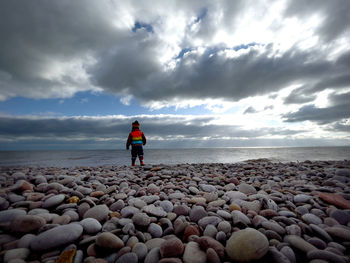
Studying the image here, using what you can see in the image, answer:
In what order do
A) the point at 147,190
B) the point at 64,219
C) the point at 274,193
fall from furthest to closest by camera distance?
the point at 147,190
the point at 274,193
the point at 64,219

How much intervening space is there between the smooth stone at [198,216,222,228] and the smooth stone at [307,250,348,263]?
0.87 m

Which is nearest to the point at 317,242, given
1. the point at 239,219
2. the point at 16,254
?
the point at 239,219

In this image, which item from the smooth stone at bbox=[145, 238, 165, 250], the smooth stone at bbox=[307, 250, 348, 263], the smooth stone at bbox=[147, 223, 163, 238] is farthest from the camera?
the smooth stone at bbox=[147, 223, 163, 238]

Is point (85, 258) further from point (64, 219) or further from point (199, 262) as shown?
point (199, 262)

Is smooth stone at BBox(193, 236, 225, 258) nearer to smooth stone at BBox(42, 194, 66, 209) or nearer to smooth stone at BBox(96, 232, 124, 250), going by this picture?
smooth stone at BBox(96, 232, 124, 250)

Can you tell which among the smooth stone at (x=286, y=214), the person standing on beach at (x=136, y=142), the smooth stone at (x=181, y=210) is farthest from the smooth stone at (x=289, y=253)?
the person standing on beach at (x=136, y=142)

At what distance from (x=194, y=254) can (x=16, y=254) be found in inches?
63.8

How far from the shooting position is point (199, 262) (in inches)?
56.2

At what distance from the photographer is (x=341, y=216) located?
219cm

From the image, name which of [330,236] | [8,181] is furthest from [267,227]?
[8,181]

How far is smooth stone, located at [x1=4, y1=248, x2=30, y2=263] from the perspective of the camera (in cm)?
143

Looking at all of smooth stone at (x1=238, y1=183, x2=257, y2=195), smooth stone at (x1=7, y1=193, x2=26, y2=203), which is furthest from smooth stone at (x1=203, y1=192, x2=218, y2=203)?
smooth stone at (x1=7, y1=193, x2=26, y2=203)

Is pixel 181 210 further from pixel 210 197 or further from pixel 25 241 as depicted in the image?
pixel 25 241

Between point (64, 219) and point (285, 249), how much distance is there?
2472 millimetres
